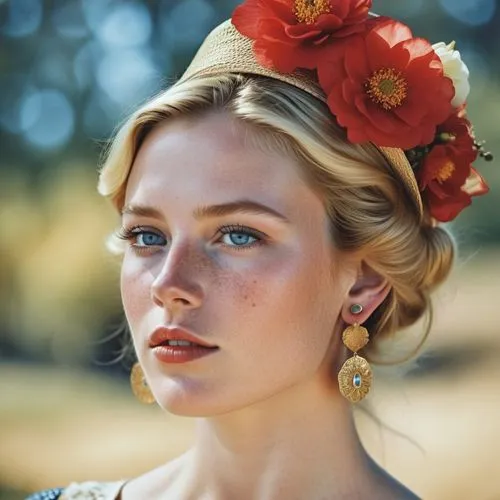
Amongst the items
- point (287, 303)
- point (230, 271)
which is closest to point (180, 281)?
point (230, 271)

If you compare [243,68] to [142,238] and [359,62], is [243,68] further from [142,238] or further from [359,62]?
[142,238]

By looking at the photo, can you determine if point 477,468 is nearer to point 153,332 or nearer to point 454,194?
point 454,194

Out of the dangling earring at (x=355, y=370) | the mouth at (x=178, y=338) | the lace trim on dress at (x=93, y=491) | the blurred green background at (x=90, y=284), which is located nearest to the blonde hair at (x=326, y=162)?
the dangling earring at (x=355, y=370)

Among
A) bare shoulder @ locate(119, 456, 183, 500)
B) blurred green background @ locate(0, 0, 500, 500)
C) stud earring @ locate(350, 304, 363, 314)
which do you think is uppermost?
stud earring @ locate(350, 304, 363, 314)

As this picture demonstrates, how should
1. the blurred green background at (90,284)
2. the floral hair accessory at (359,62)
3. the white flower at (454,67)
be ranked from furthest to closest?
1. the blurred green background at (90,284)
2. the white flower at (454,67)
3. the floral hair accessory at (359,62)

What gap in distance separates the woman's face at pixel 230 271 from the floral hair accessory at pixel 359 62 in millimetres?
149

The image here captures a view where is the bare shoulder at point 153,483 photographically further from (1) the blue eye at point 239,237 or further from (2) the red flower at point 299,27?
(2) the red flower at point 299,27

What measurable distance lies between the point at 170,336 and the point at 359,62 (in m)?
0.60

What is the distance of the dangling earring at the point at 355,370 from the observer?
6.10 ft

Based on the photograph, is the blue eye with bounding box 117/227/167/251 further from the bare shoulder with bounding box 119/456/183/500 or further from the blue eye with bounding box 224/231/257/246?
the bare shoulder with bounding box 119/456/183/500

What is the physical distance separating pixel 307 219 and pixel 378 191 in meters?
0.18

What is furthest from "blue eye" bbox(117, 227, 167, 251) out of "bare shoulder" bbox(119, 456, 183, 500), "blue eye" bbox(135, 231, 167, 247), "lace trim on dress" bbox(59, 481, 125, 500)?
"lace trim on dress" bbox(59, 481, 125, 500)

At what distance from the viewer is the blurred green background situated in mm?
5367

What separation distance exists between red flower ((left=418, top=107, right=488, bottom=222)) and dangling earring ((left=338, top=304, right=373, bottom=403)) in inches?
11.5
